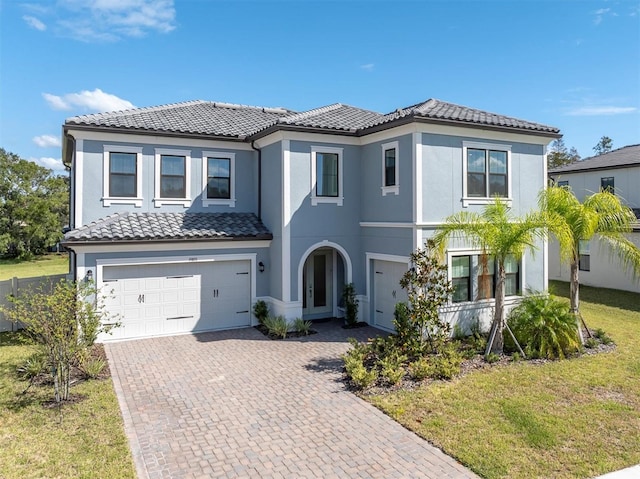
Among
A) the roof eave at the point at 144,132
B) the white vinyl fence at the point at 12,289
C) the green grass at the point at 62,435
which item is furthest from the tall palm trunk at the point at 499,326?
the white vinyl fence at the point at 12,289

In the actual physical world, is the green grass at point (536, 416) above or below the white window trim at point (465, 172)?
below

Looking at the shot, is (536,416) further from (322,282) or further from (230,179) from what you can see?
(230,179)

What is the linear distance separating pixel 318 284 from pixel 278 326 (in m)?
2.99

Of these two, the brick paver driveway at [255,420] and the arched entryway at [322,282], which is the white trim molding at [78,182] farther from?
the arched entryway at [322,282]

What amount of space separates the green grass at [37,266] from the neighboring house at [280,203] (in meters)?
20.1

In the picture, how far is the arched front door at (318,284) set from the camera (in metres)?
15.5

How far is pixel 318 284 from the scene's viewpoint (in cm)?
1577

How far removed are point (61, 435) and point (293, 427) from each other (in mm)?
3791

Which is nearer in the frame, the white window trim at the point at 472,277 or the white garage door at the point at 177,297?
the white window trim at the point at 472,277

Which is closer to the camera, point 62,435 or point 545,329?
point 62,435

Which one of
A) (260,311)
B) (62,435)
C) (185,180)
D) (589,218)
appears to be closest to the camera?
(62,435)

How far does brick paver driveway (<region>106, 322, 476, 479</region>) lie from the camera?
6203mm

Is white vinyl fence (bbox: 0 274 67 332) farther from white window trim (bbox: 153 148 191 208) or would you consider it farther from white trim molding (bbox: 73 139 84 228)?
white window trim (bbox: 153 148 191 208)

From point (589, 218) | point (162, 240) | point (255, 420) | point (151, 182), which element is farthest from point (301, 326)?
point (589, 218)
